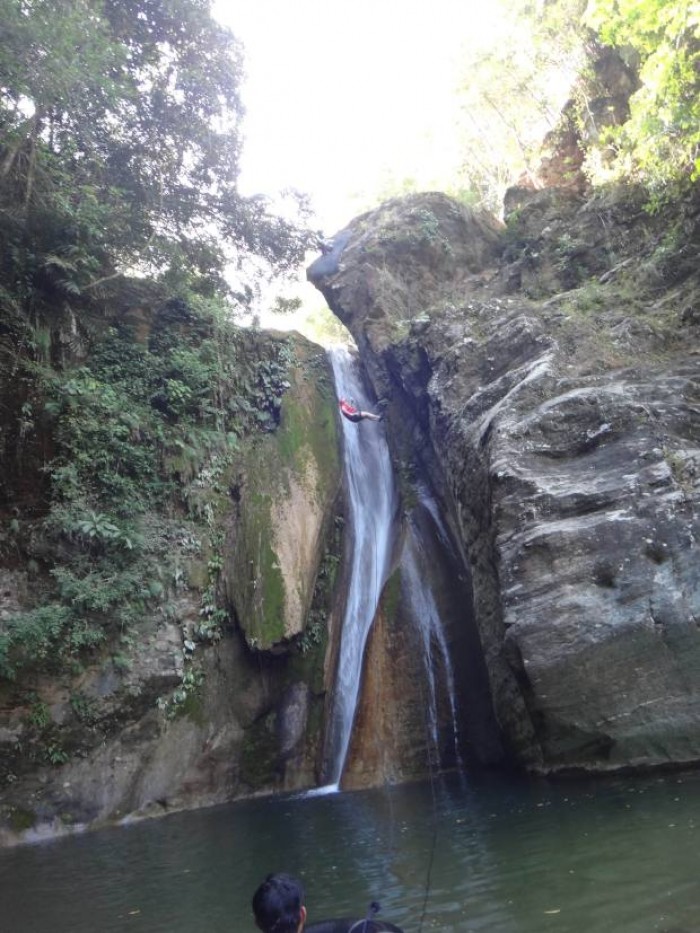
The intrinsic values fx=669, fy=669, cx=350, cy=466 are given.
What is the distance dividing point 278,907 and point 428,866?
3979 millimetres

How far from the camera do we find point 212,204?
19.0 meters

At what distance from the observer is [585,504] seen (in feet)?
31.2

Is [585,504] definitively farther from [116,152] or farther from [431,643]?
[116,152]

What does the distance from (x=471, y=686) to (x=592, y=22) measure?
10.8m

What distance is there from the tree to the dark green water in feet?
36.8

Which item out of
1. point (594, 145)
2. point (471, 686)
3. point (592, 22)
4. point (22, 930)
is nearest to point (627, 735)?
point (471, 686)

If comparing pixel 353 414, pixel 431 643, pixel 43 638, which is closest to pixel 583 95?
pixel 353 414

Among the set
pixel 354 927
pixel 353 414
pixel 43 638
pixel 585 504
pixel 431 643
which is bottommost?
pixel 354 927

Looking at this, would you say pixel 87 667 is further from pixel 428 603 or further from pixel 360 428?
pixel 360 428

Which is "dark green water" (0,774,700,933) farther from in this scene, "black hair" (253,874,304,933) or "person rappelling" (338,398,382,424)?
"person rappelling" (338,398,382,424)

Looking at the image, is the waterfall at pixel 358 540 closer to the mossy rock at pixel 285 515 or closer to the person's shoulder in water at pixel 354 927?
the mossy rock at pixel 285 515

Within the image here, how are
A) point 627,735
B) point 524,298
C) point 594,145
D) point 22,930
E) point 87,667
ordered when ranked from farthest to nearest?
1. point 594,145
2. point 524,298
3. point 87,667
4. point 627,735
5. point 22,930

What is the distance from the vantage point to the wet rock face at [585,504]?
8406 millimetres

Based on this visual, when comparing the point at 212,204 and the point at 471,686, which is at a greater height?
the point at 212,204
